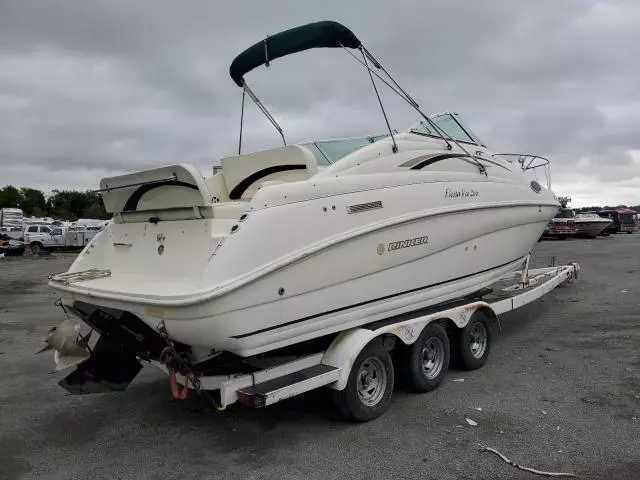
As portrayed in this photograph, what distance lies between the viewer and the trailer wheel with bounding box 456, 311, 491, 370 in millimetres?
6188

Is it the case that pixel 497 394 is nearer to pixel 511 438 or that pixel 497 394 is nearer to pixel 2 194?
pixel 511 438

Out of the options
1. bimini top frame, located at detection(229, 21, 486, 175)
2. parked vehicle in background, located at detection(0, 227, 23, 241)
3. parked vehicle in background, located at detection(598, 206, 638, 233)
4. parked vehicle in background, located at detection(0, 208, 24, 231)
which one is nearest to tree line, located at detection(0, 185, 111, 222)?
parked vehicle in background, located at detection(0, 208, 24, 231)

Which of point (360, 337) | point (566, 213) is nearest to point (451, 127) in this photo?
point (360, 337)

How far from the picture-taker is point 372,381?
16.6 feet

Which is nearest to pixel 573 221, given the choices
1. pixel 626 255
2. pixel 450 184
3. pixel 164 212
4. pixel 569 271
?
pixel 626 255

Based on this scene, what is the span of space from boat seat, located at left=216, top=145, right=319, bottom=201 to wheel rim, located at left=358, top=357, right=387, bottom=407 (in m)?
1.81

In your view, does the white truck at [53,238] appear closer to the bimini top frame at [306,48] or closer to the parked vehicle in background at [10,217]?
the parked vehicle in background at [10,217]

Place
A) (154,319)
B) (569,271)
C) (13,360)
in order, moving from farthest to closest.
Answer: (569,271) → (13,360) → (154,319)

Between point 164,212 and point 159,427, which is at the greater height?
point 164,212

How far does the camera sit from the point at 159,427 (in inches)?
195

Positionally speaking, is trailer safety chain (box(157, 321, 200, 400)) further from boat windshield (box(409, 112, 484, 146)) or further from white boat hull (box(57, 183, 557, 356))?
boat windshield (box(409, 112, 484, 146))

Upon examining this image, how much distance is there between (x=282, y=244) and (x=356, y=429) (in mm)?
1724

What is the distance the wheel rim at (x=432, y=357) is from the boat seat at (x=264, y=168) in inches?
84.2

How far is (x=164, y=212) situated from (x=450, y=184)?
9.68 ft
